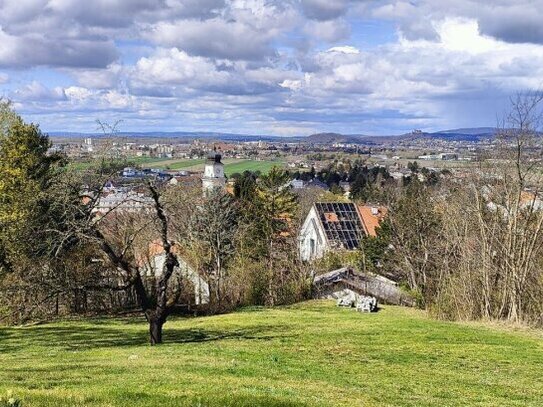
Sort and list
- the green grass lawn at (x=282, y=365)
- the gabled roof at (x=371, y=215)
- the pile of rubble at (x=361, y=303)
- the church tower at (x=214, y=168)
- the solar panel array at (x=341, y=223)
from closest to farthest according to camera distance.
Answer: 1. the green grass lawn at (x=282, y=365)
2. the pile of rubble at (x=361, y=303)
3. the solar panel array at (x=341, y=223)
4. the gabled roof at (x=371, y=215)
5. the church tower at (x=214, y=168)

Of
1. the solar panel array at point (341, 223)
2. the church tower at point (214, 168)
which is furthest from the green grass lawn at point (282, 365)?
the church tower at point (214, 168)

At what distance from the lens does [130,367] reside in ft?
39.3

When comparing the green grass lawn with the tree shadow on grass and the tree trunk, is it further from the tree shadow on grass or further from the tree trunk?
the tree trunk

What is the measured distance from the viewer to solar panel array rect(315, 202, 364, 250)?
56.9m

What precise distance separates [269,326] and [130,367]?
11.0 m

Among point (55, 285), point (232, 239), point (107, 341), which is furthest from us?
point (232, 239)

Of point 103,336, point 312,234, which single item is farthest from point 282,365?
point 312,234

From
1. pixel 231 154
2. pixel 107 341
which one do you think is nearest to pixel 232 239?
pixel 107 341

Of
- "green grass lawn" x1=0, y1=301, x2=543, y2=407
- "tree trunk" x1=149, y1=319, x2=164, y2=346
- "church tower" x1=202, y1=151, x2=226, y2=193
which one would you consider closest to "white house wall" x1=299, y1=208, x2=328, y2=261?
"church tower" x1=202, y1=151, x2=226, y2=193

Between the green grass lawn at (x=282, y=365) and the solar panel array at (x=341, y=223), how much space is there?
33.4 metres

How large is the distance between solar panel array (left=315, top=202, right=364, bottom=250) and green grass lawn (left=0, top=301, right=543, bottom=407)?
1315 inches

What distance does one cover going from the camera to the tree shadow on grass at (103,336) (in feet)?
61.5

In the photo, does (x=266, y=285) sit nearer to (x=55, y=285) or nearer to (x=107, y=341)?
(x=55, y=285)

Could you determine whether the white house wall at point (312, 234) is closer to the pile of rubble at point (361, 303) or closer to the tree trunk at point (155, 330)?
the pile of rubble at point (361, 303)
